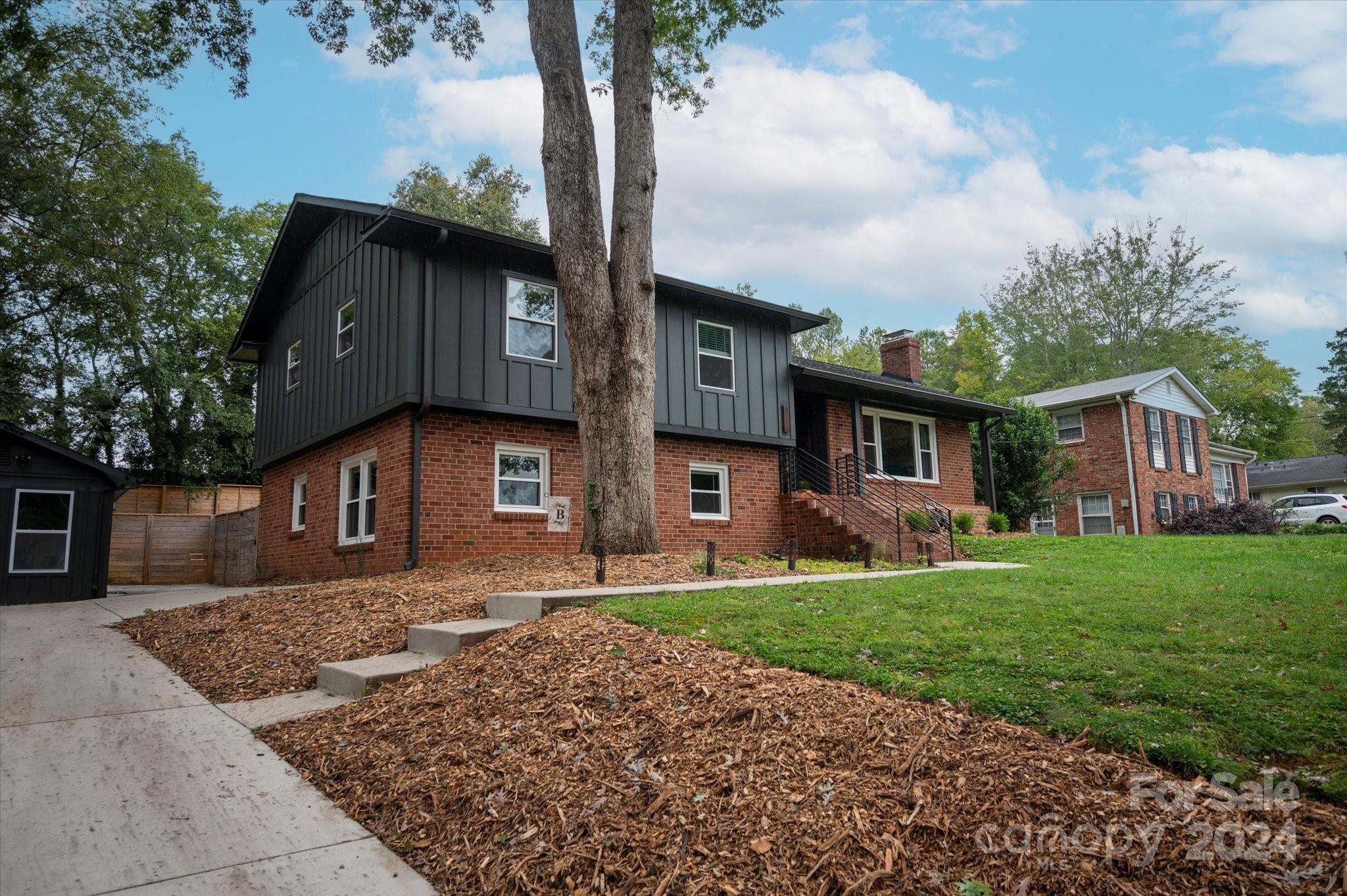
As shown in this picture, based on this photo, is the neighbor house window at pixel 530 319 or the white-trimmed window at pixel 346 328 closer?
the neighbor house window at pixel 530 319

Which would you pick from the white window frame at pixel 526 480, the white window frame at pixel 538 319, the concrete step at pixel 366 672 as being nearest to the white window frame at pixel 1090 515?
the white window frame at pixel 526 480

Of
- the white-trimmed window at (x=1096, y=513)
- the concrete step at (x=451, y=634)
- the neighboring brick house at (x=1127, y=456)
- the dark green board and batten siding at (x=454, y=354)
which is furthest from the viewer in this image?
the white-trimmed window at (x=1096, y=513)

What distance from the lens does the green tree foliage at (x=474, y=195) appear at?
28828 millimetres

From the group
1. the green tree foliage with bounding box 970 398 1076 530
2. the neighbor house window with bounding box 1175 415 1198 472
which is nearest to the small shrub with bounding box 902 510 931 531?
the green tree foliage with bounding box 970 398 1076 530

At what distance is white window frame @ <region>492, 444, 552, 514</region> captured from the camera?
11438 millimetres

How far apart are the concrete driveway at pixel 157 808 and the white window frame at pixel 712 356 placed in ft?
32.6

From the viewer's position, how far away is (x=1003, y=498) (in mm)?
20484

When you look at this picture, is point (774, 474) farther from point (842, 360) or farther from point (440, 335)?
point (842, 360)

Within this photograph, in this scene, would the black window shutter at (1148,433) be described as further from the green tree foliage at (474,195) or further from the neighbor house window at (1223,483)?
the green tree foliage at (474,195)

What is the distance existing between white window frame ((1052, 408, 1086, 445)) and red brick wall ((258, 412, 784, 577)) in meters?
14.5

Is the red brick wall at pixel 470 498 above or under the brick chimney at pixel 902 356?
under

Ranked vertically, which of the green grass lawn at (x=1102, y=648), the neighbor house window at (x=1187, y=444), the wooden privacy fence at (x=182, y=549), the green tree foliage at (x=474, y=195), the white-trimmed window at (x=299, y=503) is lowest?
the green grass lawn at (x=1102, y=648)

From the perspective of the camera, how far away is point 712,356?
14.4 metres

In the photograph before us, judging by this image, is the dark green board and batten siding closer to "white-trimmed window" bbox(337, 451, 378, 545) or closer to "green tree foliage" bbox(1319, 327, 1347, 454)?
"white-trimmed window" bbox(337, 451, 378, 545)
